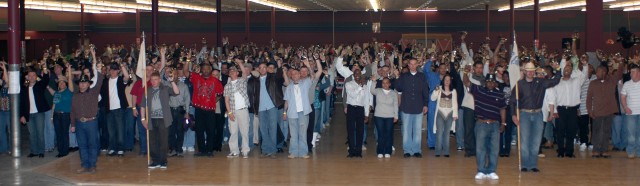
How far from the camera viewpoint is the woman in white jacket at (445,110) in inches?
675

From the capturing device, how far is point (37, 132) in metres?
17.7

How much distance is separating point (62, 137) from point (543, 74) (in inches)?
354

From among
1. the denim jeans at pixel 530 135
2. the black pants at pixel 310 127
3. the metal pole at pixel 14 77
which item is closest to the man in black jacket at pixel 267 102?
the black pants at pixel 310 127

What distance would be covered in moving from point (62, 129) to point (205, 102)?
2803mm

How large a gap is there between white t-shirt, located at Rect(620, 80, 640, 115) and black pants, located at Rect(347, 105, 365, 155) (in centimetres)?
490

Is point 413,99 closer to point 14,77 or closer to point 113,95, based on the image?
point 113,95

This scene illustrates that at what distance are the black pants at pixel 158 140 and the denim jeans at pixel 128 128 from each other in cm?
200

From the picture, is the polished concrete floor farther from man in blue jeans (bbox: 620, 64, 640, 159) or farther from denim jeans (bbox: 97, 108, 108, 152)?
denim jeans (bbox: 97, 108, 108, 152)

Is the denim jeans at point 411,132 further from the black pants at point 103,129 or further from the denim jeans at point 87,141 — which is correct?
the black pants at point 103,129

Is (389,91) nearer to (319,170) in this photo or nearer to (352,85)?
(352,85)

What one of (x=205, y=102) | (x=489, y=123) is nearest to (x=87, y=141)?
(x=205, y=102)

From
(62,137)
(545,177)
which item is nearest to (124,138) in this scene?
(62,137)

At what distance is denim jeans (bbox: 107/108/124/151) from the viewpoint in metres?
17.5

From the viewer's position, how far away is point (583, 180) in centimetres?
1438
